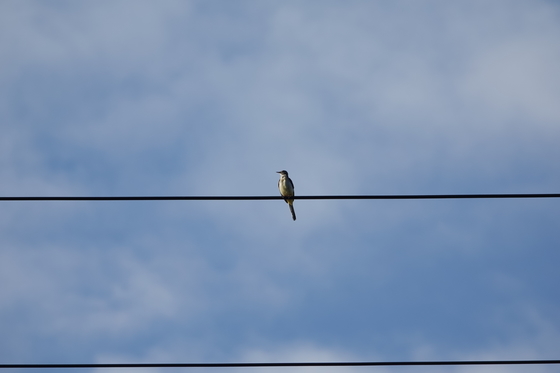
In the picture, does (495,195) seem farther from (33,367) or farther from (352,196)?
(33,367)

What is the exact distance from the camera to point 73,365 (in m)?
7.82

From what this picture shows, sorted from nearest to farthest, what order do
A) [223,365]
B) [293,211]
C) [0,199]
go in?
1. [223,365]
2. [0,199]
3. [293,211]

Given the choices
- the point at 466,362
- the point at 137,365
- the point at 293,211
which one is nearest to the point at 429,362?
the point at 466,362

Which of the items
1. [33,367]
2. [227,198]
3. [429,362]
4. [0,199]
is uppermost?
[227,198]

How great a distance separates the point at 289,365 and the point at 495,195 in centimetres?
367

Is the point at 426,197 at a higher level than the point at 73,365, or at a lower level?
higher

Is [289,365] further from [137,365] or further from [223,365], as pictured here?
[137,365]

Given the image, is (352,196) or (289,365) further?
(352,196)

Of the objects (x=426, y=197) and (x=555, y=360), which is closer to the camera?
(x=555, y=360)

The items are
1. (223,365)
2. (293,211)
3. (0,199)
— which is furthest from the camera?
(293,211)

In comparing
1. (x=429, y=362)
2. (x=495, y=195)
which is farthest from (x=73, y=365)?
(x=495, y=195)

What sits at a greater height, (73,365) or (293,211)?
(293,211)

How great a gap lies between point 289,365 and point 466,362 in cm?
210

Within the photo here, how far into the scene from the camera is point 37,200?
9.47 metres
